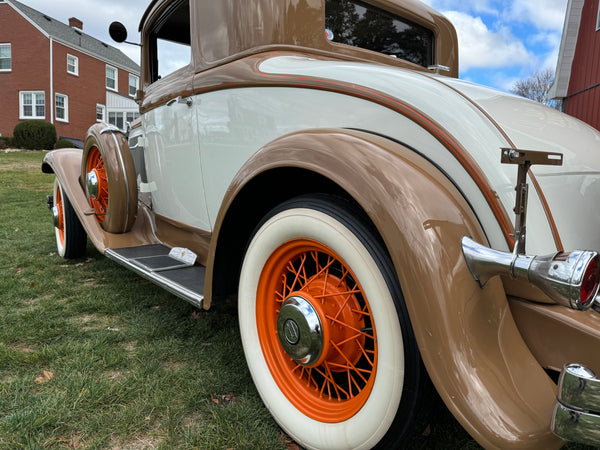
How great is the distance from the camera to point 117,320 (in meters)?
2.81

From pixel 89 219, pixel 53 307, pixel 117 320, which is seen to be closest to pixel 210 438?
pixel 117 320

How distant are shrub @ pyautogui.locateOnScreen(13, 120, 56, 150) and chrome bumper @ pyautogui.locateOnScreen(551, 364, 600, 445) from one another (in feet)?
71.3

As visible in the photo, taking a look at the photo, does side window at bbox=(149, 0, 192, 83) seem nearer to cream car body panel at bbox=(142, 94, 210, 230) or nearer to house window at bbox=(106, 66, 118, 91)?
cream car body panel at bbox=(142, 94, 210, 230)

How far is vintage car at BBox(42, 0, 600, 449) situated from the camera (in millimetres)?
1094

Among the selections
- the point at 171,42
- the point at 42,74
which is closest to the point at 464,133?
the point at 171,42

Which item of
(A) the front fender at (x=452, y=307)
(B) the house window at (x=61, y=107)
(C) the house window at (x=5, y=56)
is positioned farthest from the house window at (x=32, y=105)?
(A) the front fender at (x=452, y=307)

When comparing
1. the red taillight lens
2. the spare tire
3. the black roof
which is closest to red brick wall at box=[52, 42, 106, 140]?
the black roof

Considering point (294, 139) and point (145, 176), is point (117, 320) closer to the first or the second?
point (145, 176)

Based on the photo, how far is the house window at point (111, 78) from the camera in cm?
2566

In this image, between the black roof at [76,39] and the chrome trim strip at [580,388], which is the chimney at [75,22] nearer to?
the black roof at [76,39]

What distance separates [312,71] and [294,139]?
399 millimetres

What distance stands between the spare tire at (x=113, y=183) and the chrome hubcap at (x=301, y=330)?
208 centimetres

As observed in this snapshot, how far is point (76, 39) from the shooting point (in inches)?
952

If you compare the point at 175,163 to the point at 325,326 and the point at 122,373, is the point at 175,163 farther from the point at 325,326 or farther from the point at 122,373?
the point at 325,326
